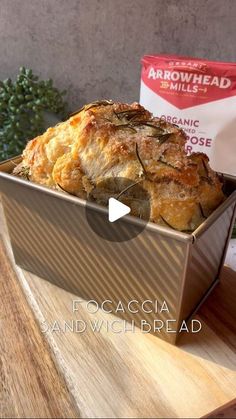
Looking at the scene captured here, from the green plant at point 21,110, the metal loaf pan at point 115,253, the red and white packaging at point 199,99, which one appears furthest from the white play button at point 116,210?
the green plant at point 21,110

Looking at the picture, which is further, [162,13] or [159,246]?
[162,13]

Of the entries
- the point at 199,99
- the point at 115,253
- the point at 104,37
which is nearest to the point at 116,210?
the point at 115,253

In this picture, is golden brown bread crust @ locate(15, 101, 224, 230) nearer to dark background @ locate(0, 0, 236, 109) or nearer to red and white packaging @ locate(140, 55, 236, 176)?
red and white packaging @ locate(140, 55, 236, 176)

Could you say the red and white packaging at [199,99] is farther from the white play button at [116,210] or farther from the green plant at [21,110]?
the white play button at [116,210]

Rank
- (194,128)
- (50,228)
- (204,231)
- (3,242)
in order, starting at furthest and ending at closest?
(194,128), (3,242), (50,228), (204,231)

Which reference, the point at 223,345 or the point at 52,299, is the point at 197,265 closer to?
the point at 223,345

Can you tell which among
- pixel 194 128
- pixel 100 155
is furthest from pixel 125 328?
pixel 194 128
